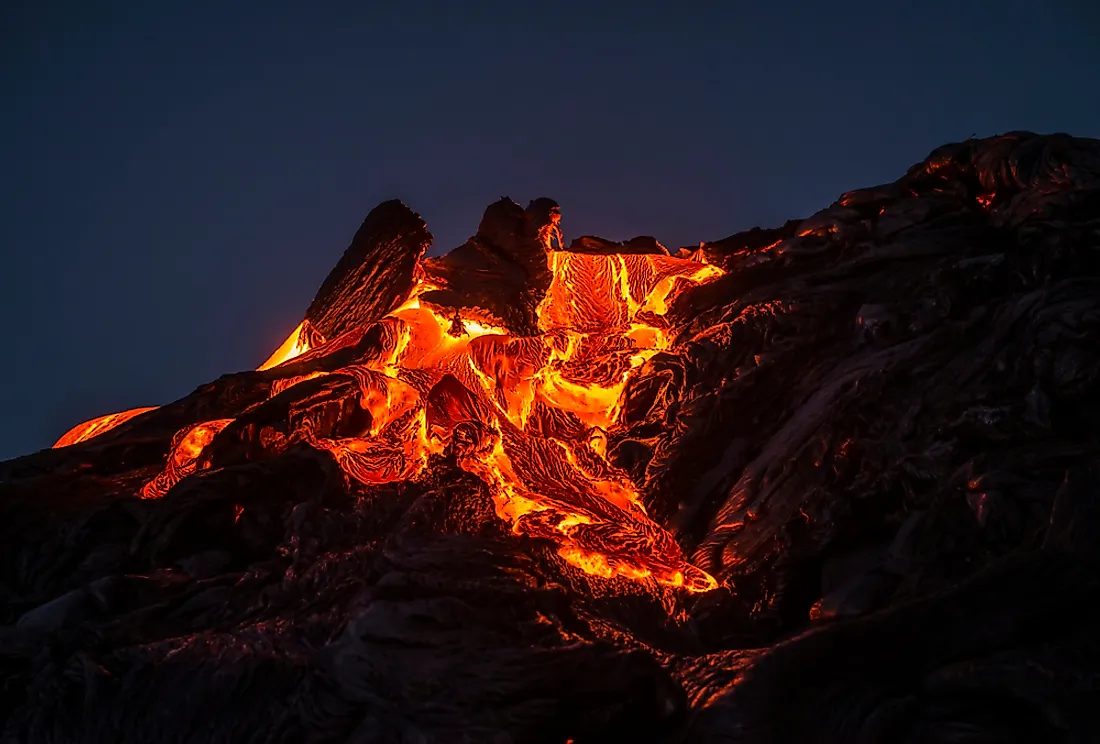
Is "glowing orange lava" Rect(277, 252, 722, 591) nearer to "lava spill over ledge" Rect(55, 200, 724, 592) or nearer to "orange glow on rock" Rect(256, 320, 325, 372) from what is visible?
"lava spill over ledge" Rect(55, 200, 724, 592)

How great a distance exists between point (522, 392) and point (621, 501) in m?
1.00

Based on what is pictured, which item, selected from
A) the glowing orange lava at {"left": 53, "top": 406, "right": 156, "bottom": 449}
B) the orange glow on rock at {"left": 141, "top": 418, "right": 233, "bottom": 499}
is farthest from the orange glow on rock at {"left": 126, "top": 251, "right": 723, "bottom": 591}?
the glowing orange lava at {"left": 53, "top": 406, "right": 156, "bottom": 449}

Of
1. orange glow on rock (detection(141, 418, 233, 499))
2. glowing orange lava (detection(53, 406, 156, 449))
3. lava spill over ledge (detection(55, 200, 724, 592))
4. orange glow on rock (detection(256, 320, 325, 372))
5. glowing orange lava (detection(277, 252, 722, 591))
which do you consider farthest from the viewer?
orange glow on rock (detection(256, 320, 325, 372))

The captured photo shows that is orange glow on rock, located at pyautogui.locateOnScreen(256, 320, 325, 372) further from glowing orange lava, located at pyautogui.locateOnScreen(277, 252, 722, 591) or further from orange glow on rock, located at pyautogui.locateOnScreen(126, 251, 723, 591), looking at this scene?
glowing orange lava, located at pyautogui.locateOnScreen(277, 252, 722, 591)

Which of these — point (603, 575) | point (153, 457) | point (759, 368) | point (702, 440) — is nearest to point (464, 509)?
point (603, 575)

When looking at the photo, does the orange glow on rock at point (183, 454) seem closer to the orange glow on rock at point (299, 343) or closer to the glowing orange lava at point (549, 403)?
the glowing orange lava at point (549, 403)

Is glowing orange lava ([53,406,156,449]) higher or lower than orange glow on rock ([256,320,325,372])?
lower

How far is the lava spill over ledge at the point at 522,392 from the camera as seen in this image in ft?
12.9

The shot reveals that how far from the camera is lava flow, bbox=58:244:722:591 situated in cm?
385

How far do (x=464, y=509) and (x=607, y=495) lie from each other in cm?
100

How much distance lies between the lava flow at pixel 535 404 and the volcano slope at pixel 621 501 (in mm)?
18

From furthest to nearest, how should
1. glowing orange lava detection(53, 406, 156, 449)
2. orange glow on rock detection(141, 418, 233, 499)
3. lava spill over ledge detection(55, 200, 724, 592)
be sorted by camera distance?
glowing orange lava detection(53, 406, 156, 449) → orange glow on rock detection(141, 418, 233, 499) → lava spill over ledge detection(55, 200, 724, 592)

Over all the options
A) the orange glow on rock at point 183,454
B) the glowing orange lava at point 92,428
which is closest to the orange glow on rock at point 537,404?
the orange glow on rock at point 183,454

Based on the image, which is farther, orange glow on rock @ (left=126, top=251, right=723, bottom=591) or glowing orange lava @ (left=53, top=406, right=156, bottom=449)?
Result: glowing orange lava @ (left=53, top=406, right=156, bottom=449)
